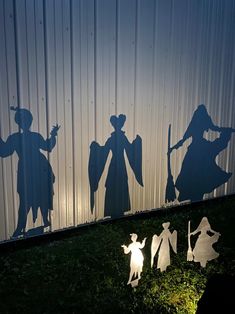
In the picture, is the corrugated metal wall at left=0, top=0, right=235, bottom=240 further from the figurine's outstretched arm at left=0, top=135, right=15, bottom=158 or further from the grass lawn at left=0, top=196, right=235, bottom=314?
the grass lawn at left=0, top=196, right=235, bottom=314

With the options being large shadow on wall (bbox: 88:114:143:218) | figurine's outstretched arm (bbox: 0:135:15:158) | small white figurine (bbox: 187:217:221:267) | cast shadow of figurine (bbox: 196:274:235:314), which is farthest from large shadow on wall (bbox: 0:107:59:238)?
cast shadow of figurine (bbox: 196:274:235:314)

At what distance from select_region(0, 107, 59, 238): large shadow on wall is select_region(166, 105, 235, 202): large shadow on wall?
7.79 ft

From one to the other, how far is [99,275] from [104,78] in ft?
9.58

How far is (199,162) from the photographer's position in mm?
7129

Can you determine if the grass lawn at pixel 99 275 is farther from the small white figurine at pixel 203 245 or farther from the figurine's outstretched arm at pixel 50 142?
the figurine's outstretched arm at pixel 50 142

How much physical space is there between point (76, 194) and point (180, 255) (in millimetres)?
1878

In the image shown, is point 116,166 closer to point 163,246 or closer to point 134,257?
point 163,246

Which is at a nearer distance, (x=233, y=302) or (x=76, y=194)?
(x=233, y=302)

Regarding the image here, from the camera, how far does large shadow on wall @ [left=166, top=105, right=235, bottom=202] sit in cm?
691

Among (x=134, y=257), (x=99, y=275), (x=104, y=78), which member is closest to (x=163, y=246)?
(x=134, y=257)

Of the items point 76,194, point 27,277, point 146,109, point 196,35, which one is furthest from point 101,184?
point 196,35

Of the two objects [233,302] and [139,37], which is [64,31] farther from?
[233,302]

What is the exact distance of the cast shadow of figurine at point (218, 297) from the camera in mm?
3064

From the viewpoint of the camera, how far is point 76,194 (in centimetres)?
585
